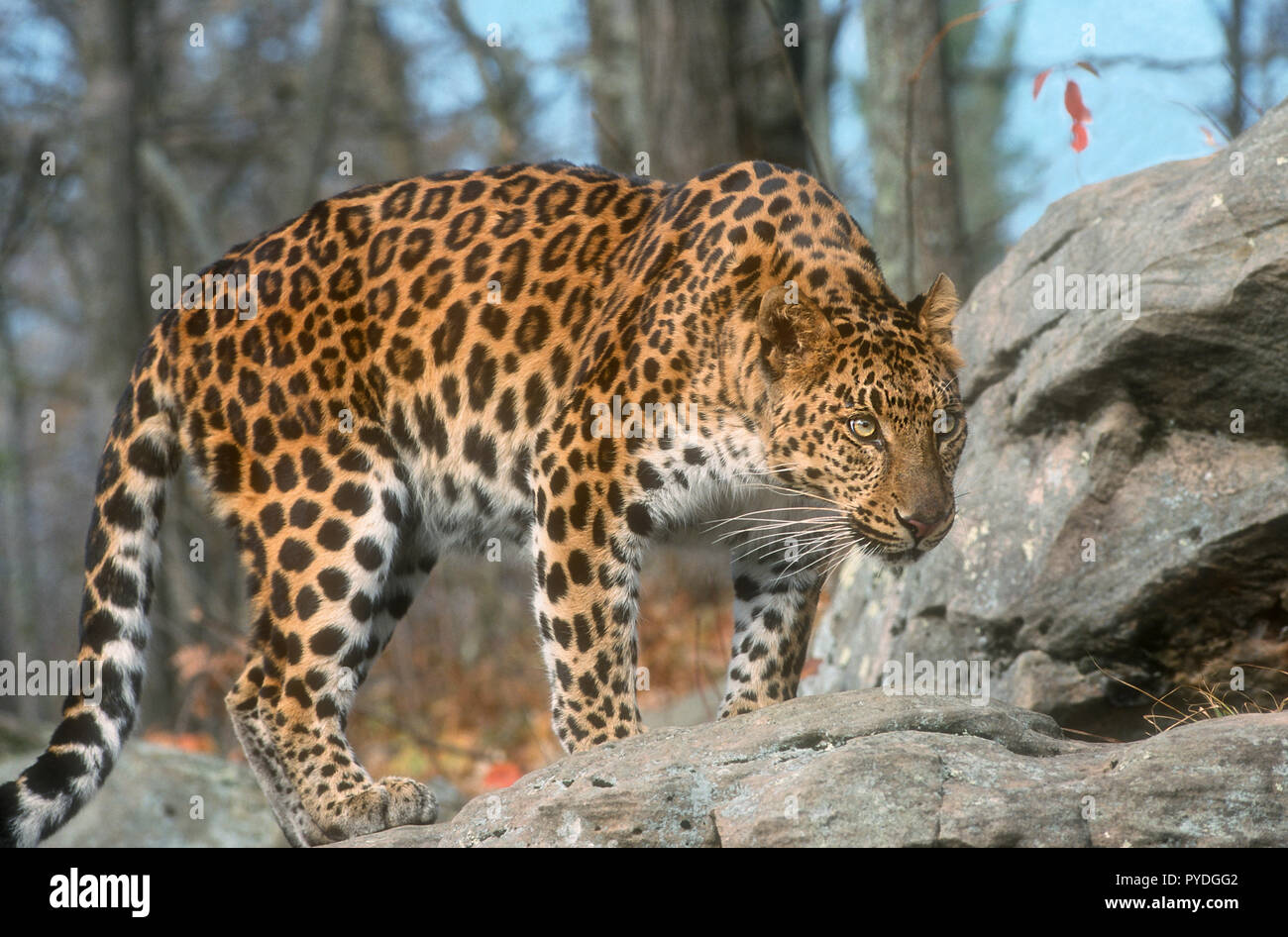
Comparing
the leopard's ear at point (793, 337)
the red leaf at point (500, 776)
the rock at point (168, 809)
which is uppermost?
the leopard's ear at point (793, 337)

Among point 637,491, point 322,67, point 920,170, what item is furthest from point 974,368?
point 322,67

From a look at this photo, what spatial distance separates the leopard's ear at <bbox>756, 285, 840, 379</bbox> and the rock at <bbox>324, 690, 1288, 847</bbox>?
1326 mm

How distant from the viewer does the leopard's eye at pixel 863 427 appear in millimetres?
4957

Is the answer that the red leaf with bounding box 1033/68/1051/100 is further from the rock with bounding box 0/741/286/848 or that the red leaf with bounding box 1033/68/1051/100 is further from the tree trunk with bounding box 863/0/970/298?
the rock with bounding box 0/741/286/848

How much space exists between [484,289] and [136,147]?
9.01m

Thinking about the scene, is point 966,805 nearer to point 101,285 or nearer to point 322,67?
point 101,285

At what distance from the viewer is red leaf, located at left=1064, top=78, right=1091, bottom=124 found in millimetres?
7387

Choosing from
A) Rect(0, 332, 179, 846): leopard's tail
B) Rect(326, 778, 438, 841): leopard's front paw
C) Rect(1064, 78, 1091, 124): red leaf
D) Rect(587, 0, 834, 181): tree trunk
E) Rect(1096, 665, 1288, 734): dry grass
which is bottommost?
Rect(326, 778, 438, 841): leopard's front paw

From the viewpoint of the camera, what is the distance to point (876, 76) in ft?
30.2

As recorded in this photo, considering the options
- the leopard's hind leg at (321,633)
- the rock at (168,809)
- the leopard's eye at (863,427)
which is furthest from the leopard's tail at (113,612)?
A: the leopard's eye at (863,427)

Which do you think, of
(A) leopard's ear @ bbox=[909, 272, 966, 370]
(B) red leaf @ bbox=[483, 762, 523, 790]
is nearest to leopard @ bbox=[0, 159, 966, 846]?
(A) leopard's ear @ bbox=[909, 272, 966, 370]

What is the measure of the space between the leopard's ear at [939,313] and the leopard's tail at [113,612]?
11.0ft

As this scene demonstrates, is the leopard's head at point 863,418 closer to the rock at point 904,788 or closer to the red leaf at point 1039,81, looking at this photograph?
the rock at point 904,788

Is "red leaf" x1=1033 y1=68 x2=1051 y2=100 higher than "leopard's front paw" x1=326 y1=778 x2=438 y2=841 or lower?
higher
